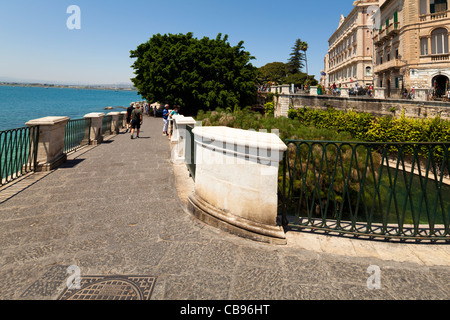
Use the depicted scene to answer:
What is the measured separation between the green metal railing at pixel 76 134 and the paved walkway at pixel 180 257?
500 centimetres

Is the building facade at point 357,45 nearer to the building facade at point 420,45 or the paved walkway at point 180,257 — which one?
the building facade at point 420,45

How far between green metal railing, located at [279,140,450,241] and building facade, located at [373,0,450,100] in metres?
15.8

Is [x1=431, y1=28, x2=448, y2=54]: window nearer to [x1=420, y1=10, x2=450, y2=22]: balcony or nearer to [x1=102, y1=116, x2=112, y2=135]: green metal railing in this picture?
[x1=420, y1=10, x2=450, y2=22]: balcony

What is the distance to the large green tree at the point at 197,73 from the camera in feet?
108

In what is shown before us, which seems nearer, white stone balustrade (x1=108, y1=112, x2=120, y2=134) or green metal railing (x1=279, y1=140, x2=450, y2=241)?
green metal railing (x1=279, y1=140, x2=450, y2=241)

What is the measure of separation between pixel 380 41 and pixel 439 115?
22336mm

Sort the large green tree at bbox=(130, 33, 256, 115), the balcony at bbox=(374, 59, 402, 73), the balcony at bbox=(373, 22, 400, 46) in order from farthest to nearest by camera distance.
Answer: the large green tree at bbox=(130, 33, 256, 115)
the balcony at bbox=(373, 22, 400, 46)
the balcony at bbox=(374, 59, 402, 73)

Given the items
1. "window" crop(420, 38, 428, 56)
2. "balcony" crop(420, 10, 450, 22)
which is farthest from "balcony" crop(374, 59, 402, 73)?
"balcony" crop(420, 10, 450, 22)

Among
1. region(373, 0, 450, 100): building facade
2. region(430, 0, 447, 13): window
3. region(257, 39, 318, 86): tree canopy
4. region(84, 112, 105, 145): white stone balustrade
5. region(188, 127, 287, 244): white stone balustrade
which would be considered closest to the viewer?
region(188, 127, 287, 244): white stone balustrade

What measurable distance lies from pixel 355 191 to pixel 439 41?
29.5 m

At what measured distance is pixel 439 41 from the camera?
88.3ft

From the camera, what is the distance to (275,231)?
3590 mm

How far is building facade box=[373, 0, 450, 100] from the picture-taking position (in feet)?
86.9

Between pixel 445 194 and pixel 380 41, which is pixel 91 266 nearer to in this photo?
pixel 445 194
